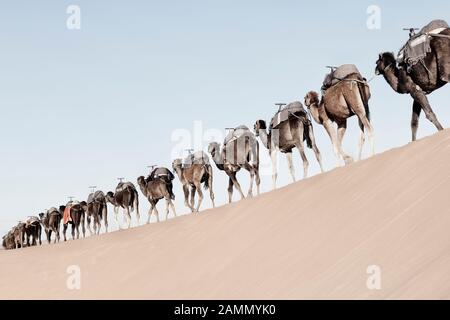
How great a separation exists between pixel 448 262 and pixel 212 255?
19.4 ft

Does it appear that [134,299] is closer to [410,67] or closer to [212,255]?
[212,255]

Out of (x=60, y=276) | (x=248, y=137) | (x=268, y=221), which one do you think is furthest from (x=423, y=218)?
(x=248, y=137)

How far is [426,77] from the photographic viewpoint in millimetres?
12312

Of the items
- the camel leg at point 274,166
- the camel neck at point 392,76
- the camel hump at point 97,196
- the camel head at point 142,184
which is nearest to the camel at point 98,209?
the camel hump at point 97,196

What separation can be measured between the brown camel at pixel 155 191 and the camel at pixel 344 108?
1325 cm

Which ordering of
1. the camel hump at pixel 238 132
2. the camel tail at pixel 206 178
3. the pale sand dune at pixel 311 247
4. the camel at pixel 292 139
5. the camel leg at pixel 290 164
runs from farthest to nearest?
the camel tail at pixel 206 178 → the camel hump at pixel 238 132 → the camel leg at pixel 290 164 → the camel at pixel 292 139 → the pale sand dune at pixel 311 247

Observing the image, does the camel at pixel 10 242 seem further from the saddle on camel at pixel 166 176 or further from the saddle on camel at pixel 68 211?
the saddle on camel at pixel 166 176

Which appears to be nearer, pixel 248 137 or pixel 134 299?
pixel 134 299

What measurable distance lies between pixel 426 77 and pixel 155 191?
17.5m

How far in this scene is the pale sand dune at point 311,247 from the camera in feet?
20.7

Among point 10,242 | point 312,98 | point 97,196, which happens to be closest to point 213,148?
point 312,98

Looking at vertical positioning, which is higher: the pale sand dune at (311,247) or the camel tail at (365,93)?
the camel tail at (365,93)

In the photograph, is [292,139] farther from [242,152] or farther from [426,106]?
[426,106]
